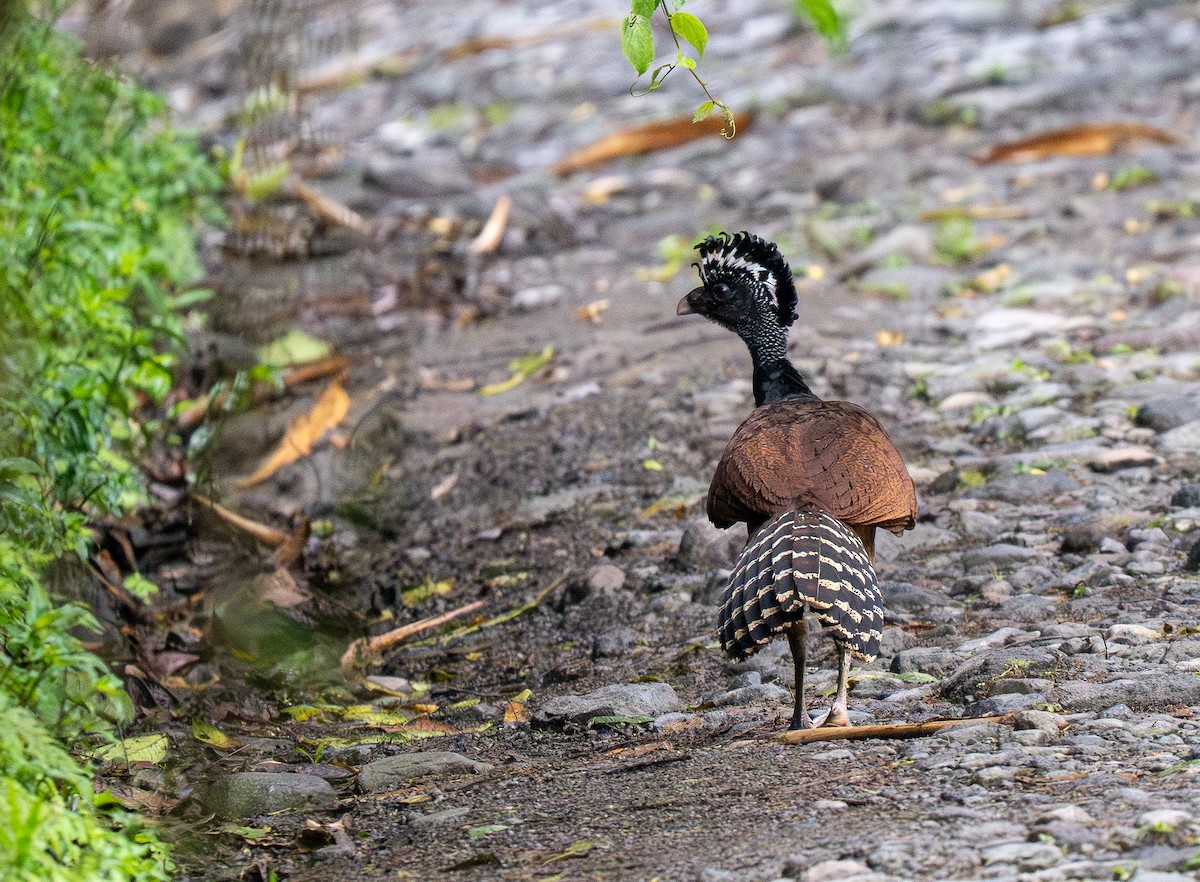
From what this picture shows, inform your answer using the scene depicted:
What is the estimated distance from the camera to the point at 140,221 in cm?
766

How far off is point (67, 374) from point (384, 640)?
4.82ft

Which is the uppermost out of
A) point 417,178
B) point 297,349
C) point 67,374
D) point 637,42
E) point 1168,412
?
point 637,42

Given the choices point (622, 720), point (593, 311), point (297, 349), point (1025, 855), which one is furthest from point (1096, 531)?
point (297, 349)

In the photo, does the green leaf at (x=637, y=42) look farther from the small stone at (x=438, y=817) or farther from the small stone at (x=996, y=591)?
the small stone at (x=996, y=591)

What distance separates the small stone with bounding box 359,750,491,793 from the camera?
163 inches

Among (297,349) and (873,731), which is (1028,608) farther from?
(297,349)

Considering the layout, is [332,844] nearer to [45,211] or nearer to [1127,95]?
[45,211]

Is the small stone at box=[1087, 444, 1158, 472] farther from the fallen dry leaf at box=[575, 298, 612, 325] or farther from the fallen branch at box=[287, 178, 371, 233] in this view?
the fallen branch at box=[287, 178, 371, 233]

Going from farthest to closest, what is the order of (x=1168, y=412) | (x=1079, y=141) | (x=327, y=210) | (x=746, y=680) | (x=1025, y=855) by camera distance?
(x=1079, y=141)
(x=327, y=210)
(x=1168, y=412)
(x=746, y=680)
(x=1025, y=855)

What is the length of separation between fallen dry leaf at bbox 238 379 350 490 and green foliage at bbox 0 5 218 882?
0.60m

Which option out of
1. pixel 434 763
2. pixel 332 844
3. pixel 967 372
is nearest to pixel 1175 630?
pixel 434 763

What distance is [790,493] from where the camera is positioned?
4469mm

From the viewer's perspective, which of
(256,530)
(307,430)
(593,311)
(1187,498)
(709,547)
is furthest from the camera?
(593,311)

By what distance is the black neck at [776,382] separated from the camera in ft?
18.0
